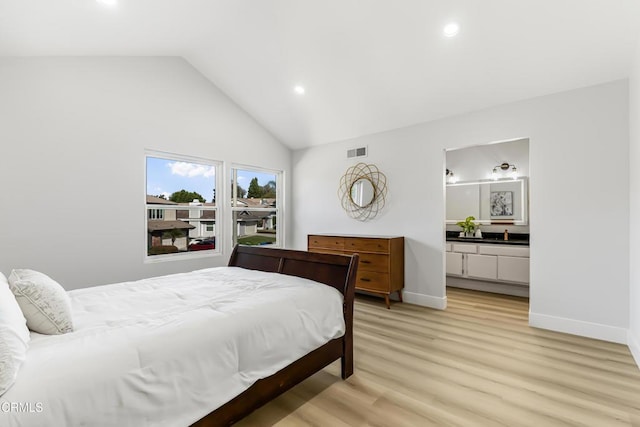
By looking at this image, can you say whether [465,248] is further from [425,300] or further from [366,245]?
[366,245]

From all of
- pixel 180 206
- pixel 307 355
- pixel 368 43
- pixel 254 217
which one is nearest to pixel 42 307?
pixel 307 355

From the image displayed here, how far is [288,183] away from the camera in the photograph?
18.4ft

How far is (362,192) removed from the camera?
15.3ft

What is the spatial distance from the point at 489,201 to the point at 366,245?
264 cm

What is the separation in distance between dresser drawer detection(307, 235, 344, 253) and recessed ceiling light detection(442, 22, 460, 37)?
268cm

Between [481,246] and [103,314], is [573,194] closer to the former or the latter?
[481,246]

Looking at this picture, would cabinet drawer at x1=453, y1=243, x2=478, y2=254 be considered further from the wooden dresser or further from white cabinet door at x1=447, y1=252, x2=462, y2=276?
the wooden dresser

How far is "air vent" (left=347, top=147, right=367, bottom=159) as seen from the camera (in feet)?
15.4

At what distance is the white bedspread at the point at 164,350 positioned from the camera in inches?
42.0

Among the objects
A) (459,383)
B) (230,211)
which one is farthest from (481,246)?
(230,211)

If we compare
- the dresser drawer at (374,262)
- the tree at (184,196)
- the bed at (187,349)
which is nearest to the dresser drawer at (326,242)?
the dresser drawer at (374,262)

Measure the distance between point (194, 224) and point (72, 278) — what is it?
5.04 ft

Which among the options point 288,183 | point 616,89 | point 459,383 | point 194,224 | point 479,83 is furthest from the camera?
point 288,183

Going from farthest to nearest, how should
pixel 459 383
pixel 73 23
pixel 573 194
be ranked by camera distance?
pixel 573 194
pixel 73 23
pixel 459 383
